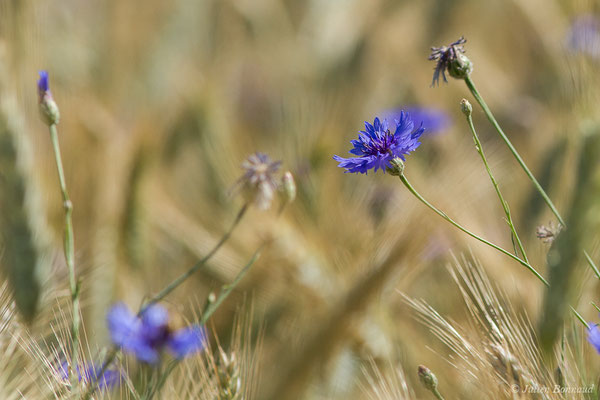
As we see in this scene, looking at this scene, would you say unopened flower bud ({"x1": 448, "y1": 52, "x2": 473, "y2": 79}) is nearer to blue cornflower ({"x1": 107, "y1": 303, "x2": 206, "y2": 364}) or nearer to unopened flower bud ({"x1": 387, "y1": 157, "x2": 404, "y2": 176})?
unopened flower bud ({"x1": 387, "y1": 157, "x2": 404, "y2": 176})

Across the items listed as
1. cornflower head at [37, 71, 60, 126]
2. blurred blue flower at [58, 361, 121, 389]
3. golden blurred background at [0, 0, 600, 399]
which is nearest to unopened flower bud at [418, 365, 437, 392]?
golden blurred background at [0, 0, 600, 399]

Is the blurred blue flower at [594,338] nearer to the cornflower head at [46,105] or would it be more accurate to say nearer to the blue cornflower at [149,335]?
the blue cornflower at [149,335]

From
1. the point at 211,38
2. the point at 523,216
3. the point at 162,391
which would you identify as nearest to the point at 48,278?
the point at 162,391

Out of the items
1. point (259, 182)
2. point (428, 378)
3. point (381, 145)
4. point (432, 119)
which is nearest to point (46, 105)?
point (259, 182)

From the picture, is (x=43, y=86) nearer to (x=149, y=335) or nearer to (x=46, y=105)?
(x=46, y=105)

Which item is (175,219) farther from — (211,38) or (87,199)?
(211,38)

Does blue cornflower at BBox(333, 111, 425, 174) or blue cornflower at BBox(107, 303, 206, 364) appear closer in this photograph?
blue cornflower at BBox(333, 111, 425, 174)

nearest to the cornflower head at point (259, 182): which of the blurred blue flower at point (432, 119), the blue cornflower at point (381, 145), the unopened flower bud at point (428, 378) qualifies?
the blue cornflower at point (381, 145)
